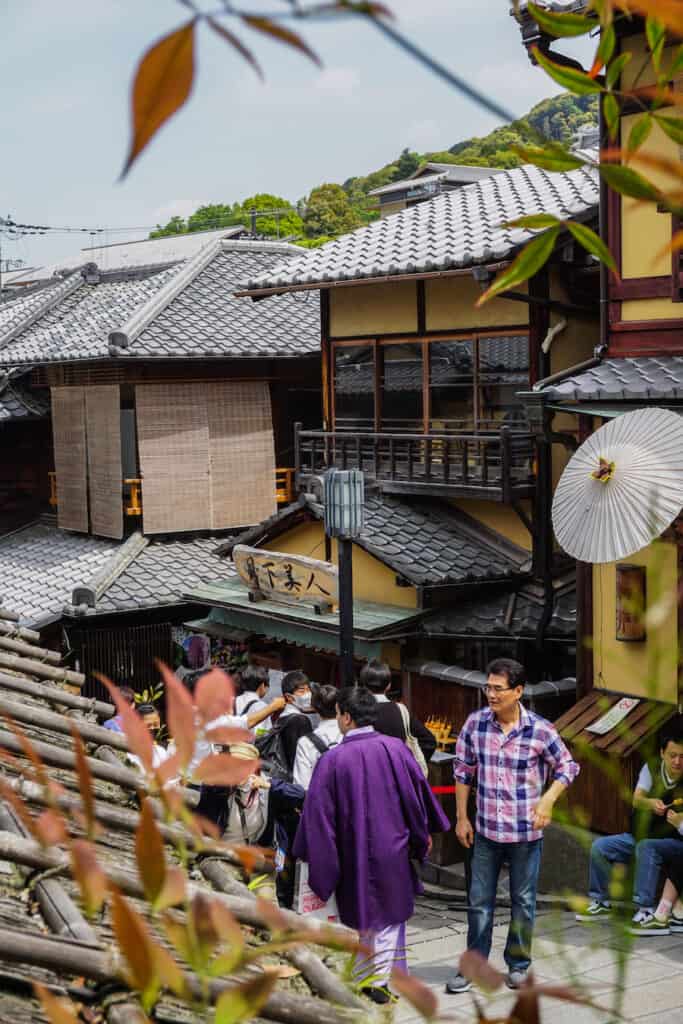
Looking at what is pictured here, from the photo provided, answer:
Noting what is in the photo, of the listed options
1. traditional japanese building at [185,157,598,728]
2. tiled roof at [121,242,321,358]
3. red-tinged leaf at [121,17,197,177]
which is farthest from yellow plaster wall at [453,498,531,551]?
red-tinged leaf at [121,17,197,177]

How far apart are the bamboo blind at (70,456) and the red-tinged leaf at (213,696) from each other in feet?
58.3

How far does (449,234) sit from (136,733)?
13.6 meters

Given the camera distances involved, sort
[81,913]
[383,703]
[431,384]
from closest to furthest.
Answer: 1. [81,913]
2. [383,703]
3. [431,384]

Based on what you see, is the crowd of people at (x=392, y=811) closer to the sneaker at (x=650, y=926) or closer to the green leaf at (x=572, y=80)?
the sneaker at (x=650, y=926)

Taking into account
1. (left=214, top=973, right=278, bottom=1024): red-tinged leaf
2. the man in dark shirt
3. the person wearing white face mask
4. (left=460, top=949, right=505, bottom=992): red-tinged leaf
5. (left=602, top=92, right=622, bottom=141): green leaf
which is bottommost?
the person wearing white face mask

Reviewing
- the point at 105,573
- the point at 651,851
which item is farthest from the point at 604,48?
the point at 105,573

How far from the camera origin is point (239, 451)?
59.4 ft

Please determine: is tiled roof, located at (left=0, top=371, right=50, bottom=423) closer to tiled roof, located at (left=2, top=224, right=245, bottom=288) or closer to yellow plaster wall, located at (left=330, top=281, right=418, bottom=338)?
tiled roof, located at (left=2, top=224, right=245, bottom=288)

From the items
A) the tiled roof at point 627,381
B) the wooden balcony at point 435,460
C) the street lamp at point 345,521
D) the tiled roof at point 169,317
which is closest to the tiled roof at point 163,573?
the wooden balcony at point 435,460

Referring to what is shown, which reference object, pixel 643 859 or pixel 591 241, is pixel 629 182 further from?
pixel 643 859

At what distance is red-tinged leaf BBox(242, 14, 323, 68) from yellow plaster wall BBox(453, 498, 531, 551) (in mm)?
12543

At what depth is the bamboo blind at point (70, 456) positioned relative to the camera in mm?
18531

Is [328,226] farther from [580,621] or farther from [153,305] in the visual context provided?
[580,621]

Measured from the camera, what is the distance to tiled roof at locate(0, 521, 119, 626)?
663 inches
